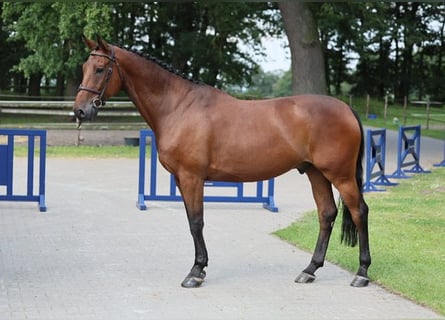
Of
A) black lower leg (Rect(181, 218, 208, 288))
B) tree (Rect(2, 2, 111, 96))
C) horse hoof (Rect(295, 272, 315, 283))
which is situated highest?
tree (Rect(2, 2, 111, 96))

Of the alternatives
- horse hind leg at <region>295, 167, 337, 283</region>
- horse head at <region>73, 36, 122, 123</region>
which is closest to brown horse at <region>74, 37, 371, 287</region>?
horse head at <region>73, 36, 122, 123</region>

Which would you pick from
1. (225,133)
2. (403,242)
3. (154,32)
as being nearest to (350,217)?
(225,133)

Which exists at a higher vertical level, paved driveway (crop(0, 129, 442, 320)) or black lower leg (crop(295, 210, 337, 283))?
black lower leg (crop(295, 210, 337, 283))

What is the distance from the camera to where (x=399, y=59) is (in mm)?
56062

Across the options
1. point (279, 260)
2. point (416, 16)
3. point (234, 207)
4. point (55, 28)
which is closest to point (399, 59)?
point (416, 16)

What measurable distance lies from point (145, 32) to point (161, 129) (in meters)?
31.8

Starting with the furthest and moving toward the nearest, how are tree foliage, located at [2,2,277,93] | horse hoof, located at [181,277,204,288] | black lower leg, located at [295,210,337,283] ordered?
tree foliage, located at [2,2,277,93]
black lower leg, located at [295,210,337,283]
horse hoof, located at [181,277,204,288]

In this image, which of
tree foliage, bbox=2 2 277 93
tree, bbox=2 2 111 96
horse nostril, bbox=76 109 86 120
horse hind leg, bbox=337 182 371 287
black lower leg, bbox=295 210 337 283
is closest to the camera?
horse nostril, bbox=76 109 86 120

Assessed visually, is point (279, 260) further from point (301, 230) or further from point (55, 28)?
point (55, 28)

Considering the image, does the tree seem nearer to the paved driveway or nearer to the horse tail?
the paved driveway

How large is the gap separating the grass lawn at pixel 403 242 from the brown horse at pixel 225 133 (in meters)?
0.54

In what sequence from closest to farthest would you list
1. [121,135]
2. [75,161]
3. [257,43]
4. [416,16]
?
1. [75,161]
2. [121,135]
3. [257,43]
4. [416,16]

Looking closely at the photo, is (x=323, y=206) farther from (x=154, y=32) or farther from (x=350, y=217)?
(x=154, y=32)

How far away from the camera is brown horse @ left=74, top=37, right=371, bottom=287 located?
25.5ft
